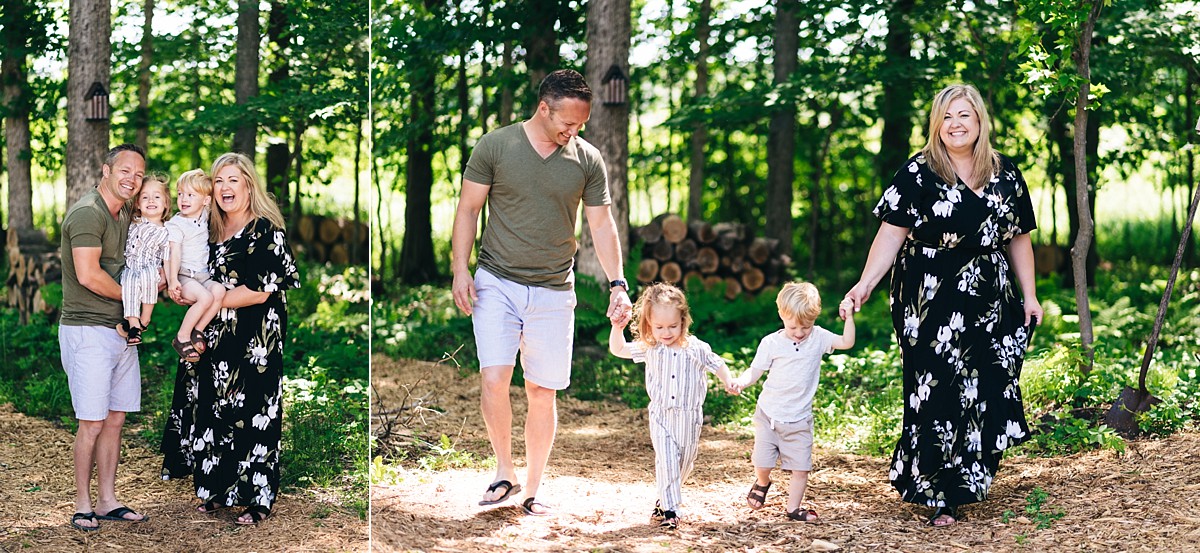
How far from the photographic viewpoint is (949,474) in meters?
4.21

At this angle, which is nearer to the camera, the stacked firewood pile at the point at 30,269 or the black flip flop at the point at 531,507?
the black flip flop at the point at 531,507

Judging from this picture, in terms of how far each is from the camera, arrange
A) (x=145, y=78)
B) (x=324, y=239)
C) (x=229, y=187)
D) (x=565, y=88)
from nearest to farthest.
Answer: (x=565, y=88) → (x=229, y=187) → (x=145, y=78) → (x=324, y=239)

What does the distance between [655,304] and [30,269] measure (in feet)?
14.0

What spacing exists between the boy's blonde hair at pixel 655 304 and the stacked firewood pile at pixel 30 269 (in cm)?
356

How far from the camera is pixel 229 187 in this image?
409cm

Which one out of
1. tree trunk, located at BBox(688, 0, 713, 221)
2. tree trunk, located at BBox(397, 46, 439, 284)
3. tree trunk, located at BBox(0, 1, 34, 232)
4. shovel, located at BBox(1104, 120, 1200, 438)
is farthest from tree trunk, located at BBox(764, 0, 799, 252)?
tree trunk, located at BBox(0, 1, 34, 232)

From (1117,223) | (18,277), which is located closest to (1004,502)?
(18,277)

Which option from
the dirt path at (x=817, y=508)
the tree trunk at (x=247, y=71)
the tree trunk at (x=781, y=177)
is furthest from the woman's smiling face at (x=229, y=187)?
the tree trunk at (x=781, y=177)

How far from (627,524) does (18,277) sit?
430 centimetres

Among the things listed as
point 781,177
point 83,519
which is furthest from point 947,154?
point 781,177

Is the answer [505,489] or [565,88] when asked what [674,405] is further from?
[565,88]

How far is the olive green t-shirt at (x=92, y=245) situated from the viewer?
392cm

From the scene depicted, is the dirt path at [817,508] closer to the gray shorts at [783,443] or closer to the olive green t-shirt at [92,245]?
the gray shorts at [783,443]

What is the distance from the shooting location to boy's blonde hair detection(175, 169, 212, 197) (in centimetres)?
407
